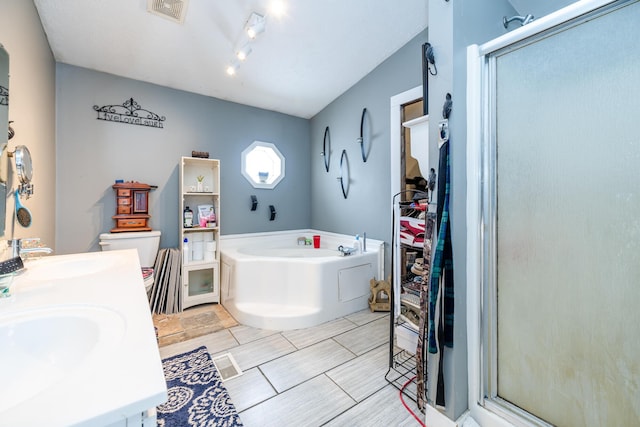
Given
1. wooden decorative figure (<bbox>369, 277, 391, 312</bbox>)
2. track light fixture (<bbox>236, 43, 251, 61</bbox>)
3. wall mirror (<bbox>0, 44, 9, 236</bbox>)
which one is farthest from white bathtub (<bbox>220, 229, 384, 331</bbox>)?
track light fixture (<bbox>236, 43, 251, 61</bbox>)

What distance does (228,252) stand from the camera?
2947 millimetres

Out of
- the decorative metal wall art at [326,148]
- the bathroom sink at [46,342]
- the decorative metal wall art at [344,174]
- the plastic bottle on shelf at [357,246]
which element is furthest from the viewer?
the decorative metal wall art at [326,148]

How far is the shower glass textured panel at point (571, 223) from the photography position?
961mm

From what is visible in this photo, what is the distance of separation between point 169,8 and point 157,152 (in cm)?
142

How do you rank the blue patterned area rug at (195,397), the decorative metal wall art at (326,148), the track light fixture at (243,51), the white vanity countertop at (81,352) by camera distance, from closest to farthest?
the white vanity countertop at (81,352) → the blue patterned area rug at (195,397) → the track light fixture at (243,51) → the decorative metal wall art at (326,148)

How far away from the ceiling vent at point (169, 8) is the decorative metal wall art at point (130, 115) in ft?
3.60

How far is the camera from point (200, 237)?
3.07m

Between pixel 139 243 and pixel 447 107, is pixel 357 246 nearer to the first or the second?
pixel 447 107

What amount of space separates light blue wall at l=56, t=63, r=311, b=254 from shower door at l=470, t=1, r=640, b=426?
9.12ft

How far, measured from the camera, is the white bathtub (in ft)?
7.93

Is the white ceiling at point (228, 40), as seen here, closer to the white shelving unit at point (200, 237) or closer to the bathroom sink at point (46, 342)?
the white shelving unit at point (200, 237)

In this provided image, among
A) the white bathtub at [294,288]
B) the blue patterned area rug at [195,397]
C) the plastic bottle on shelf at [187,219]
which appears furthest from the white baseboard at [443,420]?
the plastic bottle on shelf at [187,219]

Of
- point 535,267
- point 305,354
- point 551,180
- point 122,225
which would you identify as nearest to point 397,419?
point 305,354

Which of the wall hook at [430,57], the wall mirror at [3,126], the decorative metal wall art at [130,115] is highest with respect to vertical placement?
the decorative metal wall art at [130,115]
